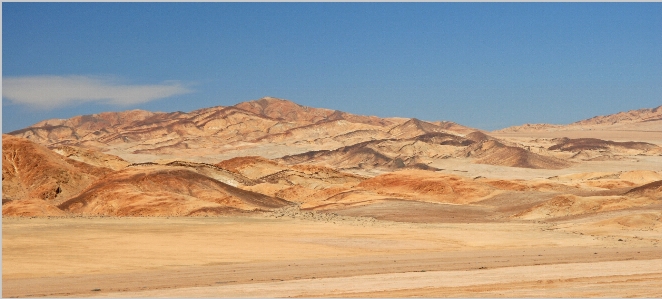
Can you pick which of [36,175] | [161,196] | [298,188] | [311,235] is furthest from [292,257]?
[298,188]

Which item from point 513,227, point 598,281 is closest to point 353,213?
point 513,227

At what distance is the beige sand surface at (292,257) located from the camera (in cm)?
2053

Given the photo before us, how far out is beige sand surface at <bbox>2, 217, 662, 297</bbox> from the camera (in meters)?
20.5

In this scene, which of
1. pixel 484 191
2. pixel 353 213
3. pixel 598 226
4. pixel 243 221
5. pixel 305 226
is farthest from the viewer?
pixel 484 191

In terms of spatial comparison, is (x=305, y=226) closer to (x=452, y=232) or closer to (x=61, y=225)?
(x=452, y=232)

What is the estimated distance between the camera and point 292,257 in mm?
28688

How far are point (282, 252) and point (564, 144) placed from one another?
151758 mm

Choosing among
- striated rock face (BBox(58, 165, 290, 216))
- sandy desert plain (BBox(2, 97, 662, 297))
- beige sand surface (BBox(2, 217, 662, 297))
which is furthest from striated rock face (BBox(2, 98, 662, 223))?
beige sand surface (BBox(2, 217, 662, 297))

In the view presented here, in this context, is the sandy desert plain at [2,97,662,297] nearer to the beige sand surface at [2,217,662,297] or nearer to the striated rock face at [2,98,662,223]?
the beige sand surface at [2,217,662,297]

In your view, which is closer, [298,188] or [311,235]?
[311,235]

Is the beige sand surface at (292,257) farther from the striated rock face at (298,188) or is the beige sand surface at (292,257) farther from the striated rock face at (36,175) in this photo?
the striated rock face at (36,175)

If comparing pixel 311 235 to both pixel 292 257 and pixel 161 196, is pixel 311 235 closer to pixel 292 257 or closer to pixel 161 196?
pixel 292 257

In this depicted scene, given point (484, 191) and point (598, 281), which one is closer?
point (598, 281)

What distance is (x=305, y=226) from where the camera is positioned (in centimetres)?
4241
